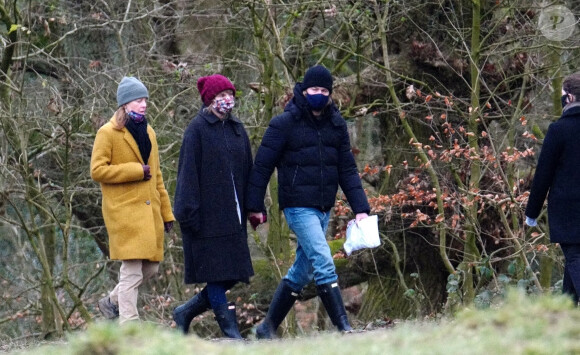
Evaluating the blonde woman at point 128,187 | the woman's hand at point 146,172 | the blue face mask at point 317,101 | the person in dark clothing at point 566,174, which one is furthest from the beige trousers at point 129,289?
the person in dark clothing at point 566,174

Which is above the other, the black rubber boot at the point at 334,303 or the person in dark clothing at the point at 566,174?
the person in dark clothing at the point at 566,174

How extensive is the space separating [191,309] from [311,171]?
5.06ft

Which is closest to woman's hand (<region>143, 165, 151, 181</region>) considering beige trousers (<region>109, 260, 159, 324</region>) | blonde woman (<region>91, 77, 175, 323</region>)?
blonde woman (<region>91, 77, 175, 323</region>)

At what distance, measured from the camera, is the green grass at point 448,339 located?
4754 mm

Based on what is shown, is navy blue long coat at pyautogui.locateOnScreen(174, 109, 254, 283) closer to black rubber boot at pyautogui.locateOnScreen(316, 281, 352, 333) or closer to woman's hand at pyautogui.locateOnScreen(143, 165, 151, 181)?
woman's hand at pyautogui.locateOnScreen(143, 165, 151, 181)

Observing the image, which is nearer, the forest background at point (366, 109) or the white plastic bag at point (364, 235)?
the white plastic bag at point (364, 235)

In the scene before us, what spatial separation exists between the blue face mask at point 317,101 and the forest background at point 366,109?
317cm

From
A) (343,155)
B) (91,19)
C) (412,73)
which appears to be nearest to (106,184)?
(343,155)

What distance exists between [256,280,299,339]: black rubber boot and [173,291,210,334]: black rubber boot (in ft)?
1.59

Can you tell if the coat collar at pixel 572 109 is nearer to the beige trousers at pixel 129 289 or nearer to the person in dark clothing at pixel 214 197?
the person in dark clothing at pixel 214 197

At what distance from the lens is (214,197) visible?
8539mm

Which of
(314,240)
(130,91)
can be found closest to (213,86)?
(130,91)

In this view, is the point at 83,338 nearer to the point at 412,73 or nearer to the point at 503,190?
the point at 503,190

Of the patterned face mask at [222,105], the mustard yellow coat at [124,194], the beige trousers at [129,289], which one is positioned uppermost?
the patterned face mask at [222,105]
